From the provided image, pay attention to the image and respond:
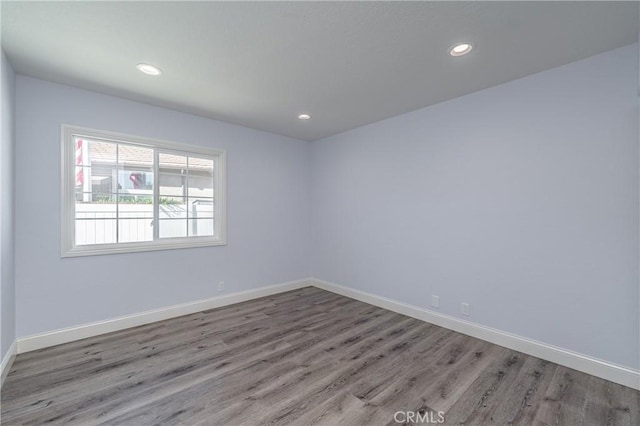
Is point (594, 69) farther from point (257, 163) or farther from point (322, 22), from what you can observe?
point (257, 163)

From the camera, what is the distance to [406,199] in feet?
11.5

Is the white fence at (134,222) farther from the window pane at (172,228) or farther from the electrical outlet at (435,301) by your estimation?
the electrical outlet at (435,301)

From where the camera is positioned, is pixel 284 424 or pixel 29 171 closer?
pixel 284 424

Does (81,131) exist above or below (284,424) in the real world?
above

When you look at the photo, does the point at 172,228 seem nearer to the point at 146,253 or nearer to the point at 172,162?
the point at 146,253

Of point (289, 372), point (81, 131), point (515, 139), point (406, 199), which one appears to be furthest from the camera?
point (406, 199)

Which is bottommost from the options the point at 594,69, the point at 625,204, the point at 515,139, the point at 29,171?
the point at 625,204

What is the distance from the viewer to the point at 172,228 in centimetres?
349

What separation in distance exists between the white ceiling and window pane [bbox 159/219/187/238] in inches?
58.8

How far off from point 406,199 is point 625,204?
6.18ft

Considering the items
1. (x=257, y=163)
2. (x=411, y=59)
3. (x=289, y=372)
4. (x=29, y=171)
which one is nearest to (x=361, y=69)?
(x=411, y=59)

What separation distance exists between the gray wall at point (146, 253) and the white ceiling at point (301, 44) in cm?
34

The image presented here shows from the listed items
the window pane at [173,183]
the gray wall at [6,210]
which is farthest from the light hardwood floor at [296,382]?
the window pane at [173,183]

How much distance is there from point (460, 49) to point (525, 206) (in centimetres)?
154
